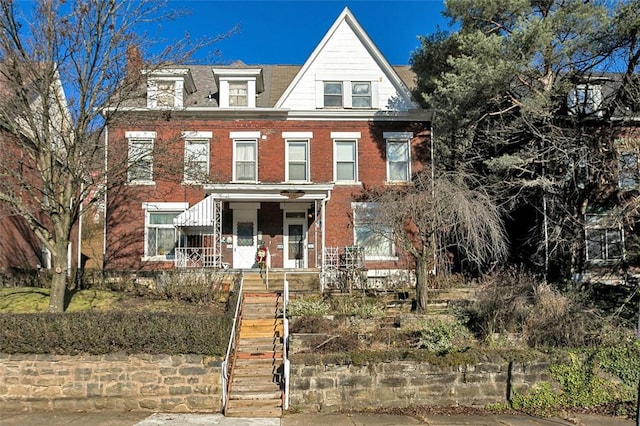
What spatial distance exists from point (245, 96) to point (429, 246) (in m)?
10.9

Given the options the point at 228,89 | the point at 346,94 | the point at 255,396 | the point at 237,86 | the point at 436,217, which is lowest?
the point at 255,396

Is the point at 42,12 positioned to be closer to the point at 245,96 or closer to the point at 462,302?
the point at 245,96

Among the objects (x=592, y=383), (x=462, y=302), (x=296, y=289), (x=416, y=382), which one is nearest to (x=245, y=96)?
(x=296, y=289)

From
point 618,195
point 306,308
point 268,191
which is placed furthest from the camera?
point 268,191

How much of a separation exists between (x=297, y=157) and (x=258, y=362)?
11291mm

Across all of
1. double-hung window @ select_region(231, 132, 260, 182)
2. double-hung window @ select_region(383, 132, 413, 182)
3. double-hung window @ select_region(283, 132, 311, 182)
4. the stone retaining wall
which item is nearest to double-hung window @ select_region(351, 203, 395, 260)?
double-hung window @ select_region(383, 132, 413, 182)

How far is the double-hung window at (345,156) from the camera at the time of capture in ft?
66.1

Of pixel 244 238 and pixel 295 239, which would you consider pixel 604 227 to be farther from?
pixel 244 238

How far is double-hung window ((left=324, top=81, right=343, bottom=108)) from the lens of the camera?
807 inches

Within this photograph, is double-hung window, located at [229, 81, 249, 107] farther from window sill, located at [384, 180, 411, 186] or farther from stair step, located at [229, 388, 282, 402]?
stair step, located at [229, 388, 282, 402]

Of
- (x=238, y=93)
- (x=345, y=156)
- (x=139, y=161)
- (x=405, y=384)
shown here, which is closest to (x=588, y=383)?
(x=405, y=384)

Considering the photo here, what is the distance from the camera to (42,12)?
1105 centimetres

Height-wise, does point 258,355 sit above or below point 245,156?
below

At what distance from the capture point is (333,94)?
20.5 m
